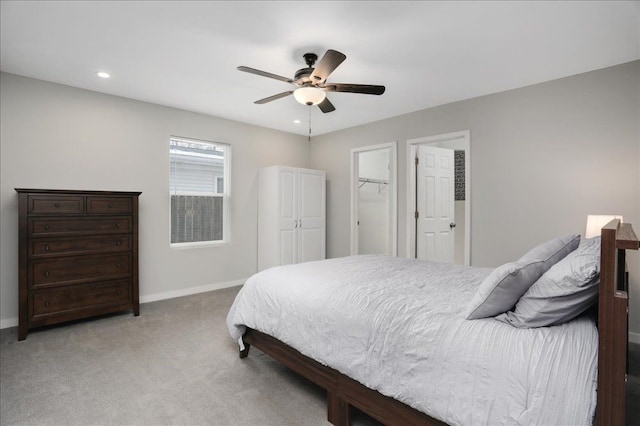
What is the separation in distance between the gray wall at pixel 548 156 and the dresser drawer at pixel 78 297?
406 cm

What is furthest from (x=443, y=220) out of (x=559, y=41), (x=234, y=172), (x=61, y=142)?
(x=61, y=142)

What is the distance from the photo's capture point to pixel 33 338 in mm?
3010

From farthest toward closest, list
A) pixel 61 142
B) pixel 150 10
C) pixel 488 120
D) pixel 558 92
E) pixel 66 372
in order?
pixel 488 120
pixel 61 142
pixel 558 92
pixel 66 372
pixel 150 10

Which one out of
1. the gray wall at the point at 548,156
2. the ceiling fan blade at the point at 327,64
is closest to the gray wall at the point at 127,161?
the ceiling fan blade at the point at 327,64

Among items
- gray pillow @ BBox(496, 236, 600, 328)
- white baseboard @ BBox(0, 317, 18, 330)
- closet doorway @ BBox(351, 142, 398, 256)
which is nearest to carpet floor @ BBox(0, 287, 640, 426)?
white baseboard @ BBox(0, 317, 18, 330)

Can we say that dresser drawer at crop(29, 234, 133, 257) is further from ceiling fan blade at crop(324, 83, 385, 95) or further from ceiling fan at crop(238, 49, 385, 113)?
ceiling fan blade at crop(324, 83, 385, 95)

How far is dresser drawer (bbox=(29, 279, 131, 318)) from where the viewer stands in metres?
3.08

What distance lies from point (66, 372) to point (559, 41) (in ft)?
14.9

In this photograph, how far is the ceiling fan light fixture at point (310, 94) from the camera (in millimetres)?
2777

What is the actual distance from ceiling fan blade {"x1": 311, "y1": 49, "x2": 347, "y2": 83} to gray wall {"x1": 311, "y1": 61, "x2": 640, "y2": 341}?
2.19 metres

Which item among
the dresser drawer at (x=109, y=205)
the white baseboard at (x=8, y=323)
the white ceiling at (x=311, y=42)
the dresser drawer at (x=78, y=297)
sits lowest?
the white baseboard at (x=8, y=323)

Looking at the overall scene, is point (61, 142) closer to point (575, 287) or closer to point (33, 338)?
point (33, 338)

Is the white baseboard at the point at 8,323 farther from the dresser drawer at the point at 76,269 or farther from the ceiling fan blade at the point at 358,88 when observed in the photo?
the ceiling fan blade at the point at 358,88

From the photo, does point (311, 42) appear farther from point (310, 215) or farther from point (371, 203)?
point (371, 203)
